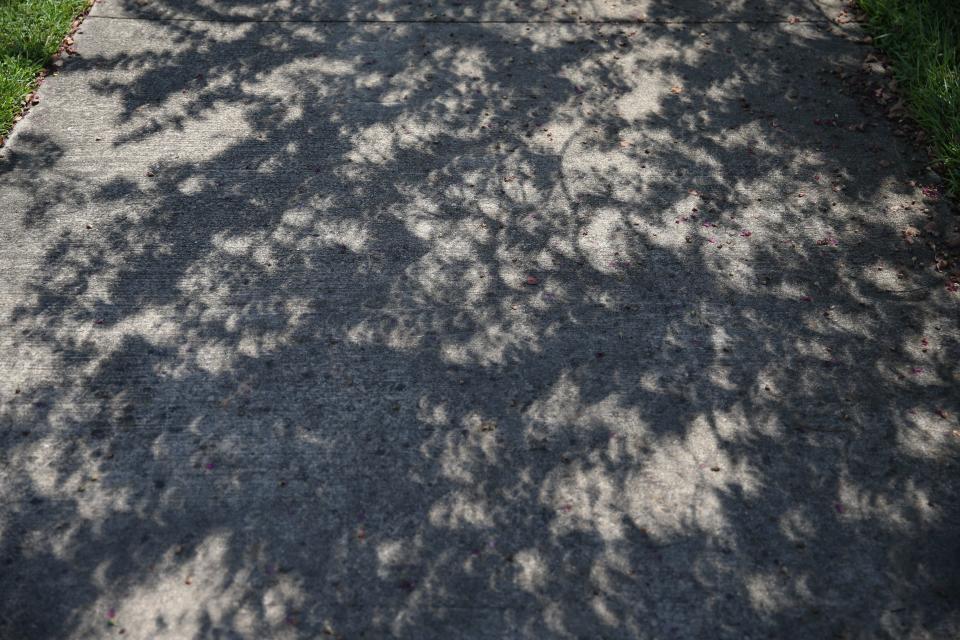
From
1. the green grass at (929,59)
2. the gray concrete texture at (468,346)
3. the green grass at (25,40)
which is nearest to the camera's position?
the gray concrete texture at (468,346)

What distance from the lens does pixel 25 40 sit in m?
6.25

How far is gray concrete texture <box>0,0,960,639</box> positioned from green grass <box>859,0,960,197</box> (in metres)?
0.25

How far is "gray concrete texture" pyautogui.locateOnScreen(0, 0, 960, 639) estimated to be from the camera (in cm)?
347

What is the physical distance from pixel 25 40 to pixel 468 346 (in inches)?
180

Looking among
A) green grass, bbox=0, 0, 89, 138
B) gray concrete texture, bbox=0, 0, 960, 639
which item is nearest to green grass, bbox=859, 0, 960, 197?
gray concrete texture, bbox=0, 0, 960, 639

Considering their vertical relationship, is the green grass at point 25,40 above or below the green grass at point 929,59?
above

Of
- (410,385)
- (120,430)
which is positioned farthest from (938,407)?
(120,430)

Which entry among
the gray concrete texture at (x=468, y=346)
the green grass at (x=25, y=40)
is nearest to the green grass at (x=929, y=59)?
the gray concrete texture at (x=468, y=346)

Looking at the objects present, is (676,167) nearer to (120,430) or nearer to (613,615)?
(613,615)

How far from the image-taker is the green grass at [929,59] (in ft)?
18.1

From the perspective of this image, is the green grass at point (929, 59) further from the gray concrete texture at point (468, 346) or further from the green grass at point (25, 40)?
the green grass at point (25, 40)

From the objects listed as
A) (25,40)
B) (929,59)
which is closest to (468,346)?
(929,59)

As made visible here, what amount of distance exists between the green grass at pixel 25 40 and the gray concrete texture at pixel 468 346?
216 mm

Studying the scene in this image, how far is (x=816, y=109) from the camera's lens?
599cm
